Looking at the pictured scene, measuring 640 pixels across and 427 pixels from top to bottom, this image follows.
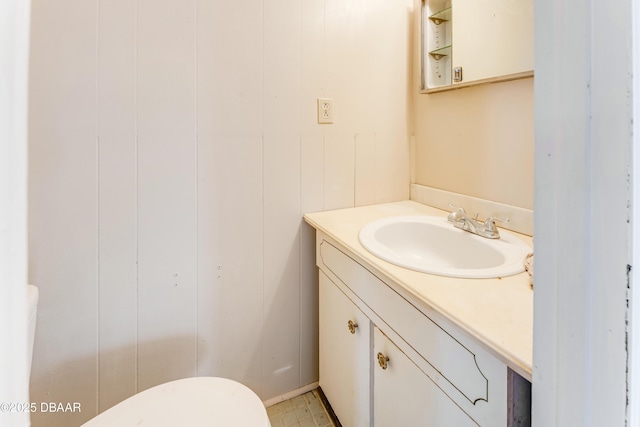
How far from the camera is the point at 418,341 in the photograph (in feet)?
2.37

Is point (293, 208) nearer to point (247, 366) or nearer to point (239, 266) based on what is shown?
point (239, 266)

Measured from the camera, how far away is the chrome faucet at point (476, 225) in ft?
3.32

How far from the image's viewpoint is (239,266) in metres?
1.25

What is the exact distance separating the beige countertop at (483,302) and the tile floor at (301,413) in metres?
0.76

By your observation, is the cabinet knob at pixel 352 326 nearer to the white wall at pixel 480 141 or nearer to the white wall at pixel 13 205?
the white wall at pixel 480 141

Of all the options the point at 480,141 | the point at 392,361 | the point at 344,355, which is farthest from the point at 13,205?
the point at 480,141

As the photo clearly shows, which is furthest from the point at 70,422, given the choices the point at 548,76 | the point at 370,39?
the point at 370,39

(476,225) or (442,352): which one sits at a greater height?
(476,225)

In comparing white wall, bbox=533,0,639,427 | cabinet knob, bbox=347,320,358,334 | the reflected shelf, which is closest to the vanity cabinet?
cabinet knob, bbox=347,320,358,334

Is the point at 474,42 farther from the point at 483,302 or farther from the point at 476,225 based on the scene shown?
the point at 483,302

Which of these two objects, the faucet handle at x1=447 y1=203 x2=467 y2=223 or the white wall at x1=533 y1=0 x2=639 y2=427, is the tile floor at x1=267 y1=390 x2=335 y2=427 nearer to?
the faucet handle at x1=447 y1=203 x2=467 y2=223

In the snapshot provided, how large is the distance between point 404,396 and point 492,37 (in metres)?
1.16

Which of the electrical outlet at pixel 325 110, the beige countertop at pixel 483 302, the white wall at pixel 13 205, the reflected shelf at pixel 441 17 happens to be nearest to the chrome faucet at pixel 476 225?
the beige countertop at pixel 483 302

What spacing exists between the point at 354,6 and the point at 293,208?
2.85 ft
